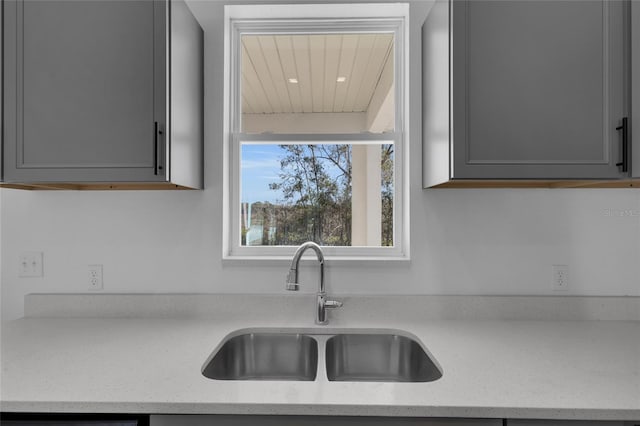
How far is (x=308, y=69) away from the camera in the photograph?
1.73m

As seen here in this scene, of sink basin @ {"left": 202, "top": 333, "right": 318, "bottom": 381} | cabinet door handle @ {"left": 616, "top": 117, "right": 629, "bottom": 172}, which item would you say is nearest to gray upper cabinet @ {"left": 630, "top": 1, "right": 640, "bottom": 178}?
cabinet door handle @ {"left": 616, "top": 117, "right": 629, "bottom": 172}

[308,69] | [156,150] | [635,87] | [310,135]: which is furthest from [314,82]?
[635,87]

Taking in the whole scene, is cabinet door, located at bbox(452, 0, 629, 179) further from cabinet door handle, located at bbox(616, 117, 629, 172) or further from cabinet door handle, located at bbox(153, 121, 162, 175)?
cabinet door handle, located at bbox(153, 121, 162, 175)

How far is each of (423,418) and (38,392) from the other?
955 millimetres

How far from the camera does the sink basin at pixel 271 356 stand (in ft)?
4.53

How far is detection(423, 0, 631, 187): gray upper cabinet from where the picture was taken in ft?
3.90

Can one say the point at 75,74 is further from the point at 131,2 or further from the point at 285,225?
the point at 285,225

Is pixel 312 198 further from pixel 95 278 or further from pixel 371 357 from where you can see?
pixel 95 278

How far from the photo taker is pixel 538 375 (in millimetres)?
993

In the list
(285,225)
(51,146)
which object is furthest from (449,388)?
(51,146)

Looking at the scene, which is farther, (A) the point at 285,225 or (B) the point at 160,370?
(A) the point at 285,225

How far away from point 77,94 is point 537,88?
61.4 inches

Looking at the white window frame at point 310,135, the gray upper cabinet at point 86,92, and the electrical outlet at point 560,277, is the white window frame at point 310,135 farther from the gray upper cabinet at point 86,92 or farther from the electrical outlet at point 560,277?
the electrical outlet at point 560,277

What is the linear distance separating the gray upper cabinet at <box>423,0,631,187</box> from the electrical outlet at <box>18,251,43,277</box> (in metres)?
1.77
